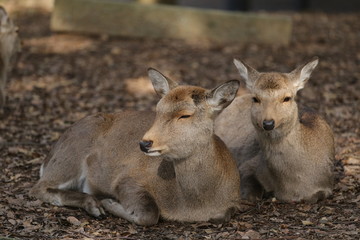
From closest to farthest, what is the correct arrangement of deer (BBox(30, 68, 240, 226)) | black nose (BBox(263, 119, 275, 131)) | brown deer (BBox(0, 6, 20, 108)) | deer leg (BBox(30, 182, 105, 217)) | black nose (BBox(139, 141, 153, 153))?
black nose (BBox(139, 141, 153, 153))
deer (BBox(30, 68, 240, 226))
black nose (BBox(263, 119, 275, 131))
deer leg (BBox(30, 182, 105, 217))
brown deer (BBox(0, 6, 20, 108))

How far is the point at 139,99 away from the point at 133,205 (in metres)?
4.62

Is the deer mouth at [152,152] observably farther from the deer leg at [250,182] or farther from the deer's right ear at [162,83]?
the deer leg at [250,182]

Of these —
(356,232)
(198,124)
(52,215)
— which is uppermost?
(198,124)

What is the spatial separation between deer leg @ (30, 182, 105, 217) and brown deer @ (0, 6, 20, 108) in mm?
3467

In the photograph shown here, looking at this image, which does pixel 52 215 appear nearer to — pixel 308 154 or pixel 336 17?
pixel 308 154

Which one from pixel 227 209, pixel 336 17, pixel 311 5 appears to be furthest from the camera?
pixel 311 5

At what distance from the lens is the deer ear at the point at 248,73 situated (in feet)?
23.9

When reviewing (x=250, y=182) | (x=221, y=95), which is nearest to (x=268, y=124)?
(x=221, y=95)

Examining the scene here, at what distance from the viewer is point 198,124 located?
6461mm

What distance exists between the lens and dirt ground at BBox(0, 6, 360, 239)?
6.57m

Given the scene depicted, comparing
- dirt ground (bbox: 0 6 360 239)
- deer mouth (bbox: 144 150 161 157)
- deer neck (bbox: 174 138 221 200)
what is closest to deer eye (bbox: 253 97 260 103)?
deer neck (bbox: 174 138 221 200)

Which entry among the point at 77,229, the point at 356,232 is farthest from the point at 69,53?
the point at 356,232

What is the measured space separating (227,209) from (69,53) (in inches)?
302

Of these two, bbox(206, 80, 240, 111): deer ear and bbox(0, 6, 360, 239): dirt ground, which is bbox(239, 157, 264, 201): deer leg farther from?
bbox(206, 80, 240, 111): deer ear
